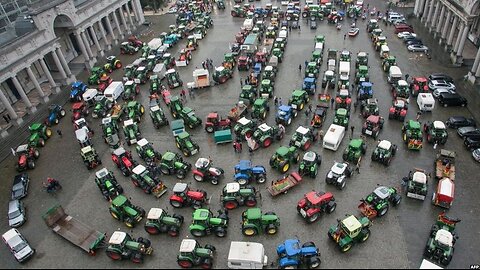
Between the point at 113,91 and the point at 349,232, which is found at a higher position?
the point at 113,91

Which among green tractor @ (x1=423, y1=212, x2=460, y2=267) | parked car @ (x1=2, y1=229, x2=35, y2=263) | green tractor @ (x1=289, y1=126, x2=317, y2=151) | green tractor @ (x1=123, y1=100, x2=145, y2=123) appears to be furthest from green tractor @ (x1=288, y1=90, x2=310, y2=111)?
parked car @ (x1=2, y1=229, x2=35, y2=263)

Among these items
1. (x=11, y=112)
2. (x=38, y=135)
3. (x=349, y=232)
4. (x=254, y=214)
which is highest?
(x=11, y=112)

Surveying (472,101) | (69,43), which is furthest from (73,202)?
(472,101)

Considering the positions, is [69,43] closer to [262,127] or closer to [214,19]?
[214,19]

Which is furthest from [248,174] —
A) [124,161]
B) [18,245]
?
[18,245]

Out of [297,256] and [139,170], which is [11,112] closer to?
A: [139,170]

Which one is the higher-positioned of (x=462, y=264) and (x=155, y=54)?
(x=155, y=54)

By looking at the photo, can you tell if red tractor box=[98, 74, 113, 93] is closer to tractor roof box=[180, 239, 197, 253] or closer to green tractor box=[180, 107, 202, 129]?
green tractor box=[180, 107, 202, 129]
